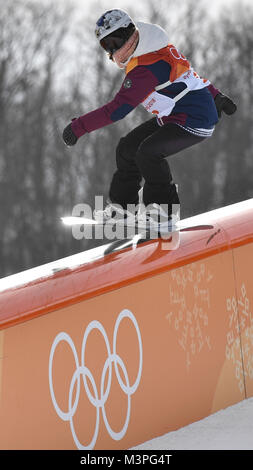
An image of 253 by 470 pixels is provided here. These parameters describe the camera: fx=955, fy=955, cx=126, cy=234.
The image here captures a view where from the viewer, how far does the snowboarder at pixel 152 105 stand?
5355mm

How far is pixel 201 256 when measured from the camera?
4898mm

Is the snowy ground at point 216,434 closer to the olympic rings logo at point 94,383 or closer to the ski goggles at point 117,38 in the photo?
the olympic rings logo at point 94,383

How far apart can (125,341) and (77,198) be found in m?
37.9

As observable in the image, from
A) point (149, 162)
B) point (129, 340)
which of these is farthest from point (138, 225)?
point (129, 340)

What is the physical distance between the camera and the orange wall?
12.6 feet

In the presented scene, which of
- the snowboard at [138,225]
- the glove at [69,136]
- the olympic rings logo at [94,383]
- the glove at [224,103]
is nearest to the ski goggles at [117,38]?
the glove at [69,136]

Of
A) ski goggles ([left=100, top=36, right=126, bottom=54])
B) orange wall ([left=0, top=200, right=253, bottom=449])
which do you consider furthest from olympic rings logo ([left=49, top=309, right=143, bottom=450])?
ski goggles ([left=100, top=36, right=126, bottom=54])

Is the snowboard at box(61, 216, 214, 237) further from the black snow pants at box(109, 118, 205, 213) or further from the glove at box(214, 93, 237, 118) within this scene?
the glove at box(214, 93, 237, 118)

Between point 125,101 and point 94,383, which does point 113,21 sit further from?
point 94,383

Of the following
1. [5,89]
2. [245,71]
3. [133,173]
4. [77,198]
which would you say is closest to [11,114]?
[5,89]

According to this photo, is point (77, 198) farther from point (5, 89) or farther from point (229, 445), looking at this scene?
point (229, 445)

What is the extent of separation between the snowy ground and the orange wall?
64 millimetres

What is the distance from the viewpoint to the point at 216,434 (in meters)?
4.54

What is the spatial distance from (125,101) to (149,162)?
1.28 ft
